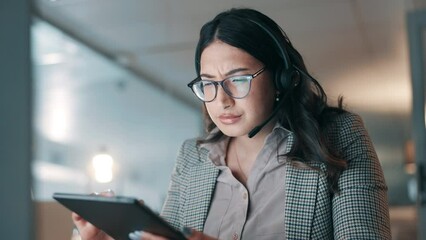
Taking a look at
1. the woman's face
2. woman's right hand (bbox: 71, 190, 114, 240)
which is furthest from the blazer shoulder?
woman's right hand (bbox: 71, 190, 114, 240)

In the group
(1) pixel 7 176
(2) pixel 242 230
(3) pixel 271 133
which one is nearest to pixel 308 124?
(3) pixel 271 133

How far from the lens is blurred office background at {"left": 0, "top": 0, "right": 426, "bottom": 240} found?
265cm

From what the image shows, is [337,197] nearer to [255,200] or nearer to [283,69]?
[255,200]

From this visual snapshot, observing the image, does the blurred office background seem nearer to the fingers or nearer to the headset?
the headset

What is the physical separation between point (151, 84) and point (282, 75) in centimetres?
194

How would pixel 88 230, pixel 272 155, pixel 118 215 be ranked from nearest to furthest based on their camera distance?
pixel 118 215
pixel 88 230
pixel 272 155

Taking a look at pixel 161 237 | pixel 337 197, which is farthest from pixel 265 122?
pixel 161 237

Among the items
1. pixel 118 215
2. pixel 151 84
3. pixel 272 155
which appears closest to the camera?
pixel 118 215

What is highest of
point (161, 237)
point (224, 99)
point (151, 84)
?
point (151, 84)

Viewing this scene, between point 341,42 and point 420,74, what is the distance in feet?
1.19

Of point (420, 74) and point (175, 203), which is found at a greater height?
point (420, 74)

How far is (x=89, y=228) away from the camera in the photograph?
1137mm

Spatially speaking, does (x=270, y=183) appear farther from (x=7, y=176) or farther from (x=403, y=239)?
(x=7, y=176)

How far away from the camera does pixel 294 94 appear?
1.28 meters
